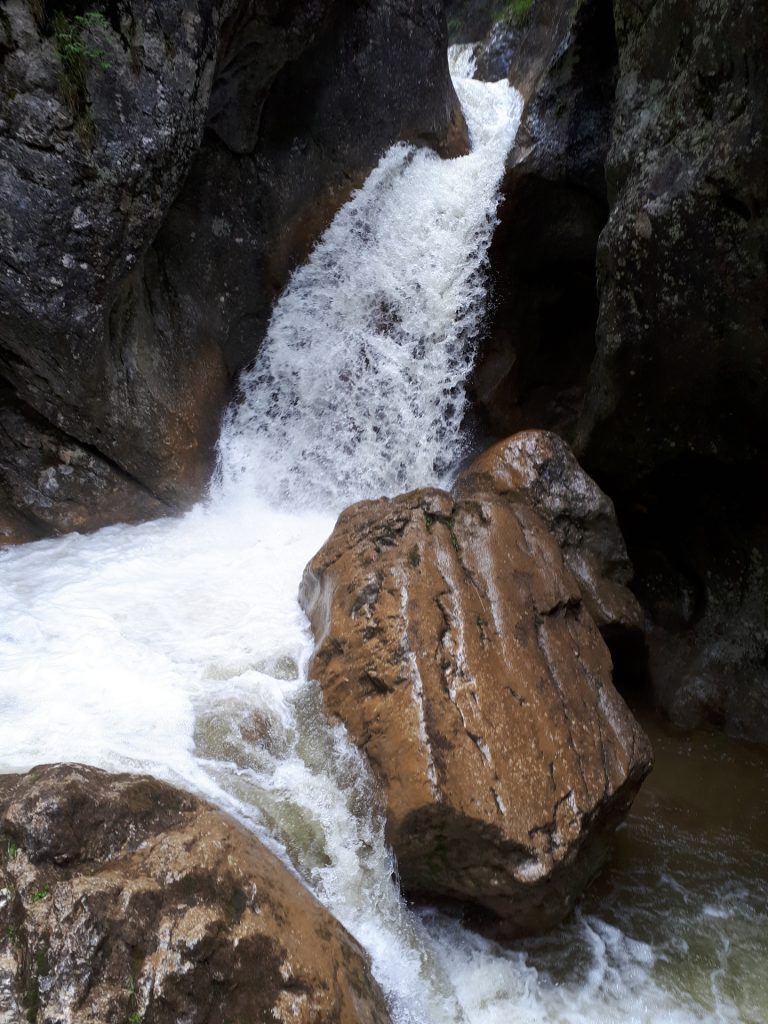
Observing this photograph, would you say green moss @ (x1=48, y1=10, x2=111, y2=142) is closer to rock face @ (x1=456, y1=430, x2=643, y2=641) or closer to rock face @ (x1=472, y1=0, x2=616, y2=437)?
rock face @ (x1=456, y1=430, x2=643, y2=641)

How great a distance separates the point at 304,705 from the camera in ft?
12.5

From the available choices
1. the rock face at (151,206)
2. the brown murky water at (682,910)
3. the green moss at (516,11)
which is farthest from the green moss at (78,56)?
the green moss at (516,11)

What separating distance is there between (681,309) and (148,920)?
4725 mm

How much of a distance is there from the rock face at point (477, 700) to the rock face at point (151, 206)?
8.73 feet

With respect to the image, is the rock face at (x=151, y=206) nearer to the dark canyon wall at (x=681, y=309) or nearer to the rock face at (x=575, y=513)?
the dark canyon wall at (x=681, y=309)

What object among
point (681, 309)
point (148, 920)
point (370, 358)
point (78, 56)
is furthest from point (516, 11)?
point (148, 920)

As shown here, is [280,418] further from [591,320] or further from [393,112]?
[393,112]

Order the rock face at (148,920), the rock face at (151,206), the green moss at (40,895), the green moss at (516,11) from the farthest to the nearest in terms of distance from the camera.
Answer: the green moss at (516,11) < the rock face at (151,206) < the green moss at (40,895) < the rock face at (148,920)

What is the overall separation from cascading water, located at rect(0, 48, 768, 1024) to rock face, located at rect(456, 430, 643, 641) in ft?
4.59

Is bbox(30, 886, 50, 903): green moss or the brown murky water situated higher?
bbox(30, 886, 50, 903): green moss

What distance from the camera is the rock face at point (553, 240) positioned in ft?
23.6

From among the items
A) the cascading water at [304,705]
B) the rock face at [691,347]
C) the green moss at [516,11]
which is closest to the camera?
the cascading water at [304,705]

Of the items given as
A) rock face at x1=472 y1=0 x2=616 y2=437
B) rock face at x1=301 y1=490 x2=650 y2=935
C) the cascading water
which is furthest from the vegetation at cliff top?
rock face at x1=301 y1=490 x2=650 y2=935

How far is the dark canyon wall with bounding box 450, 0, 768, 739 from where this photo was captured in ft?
14.6
